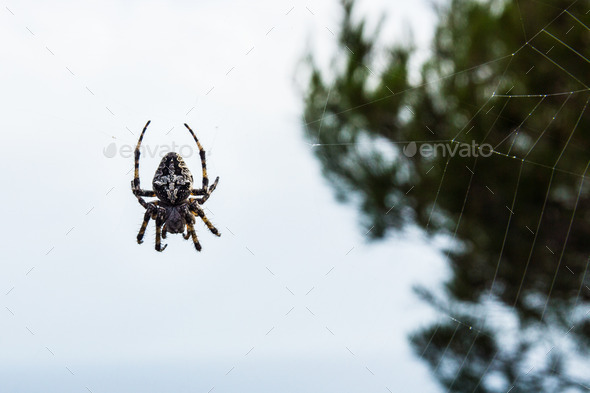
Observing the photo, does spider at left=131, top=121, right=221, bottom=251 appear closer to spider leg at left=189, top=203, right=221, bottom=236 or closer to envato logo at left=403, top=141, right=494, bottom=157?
spider leg at left=189, top=203, right=221, bottom=236

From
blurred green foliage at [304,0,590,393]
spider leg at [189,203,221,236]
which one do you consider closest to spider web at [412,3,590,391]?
blurred green foliage at [304,0,590,393]

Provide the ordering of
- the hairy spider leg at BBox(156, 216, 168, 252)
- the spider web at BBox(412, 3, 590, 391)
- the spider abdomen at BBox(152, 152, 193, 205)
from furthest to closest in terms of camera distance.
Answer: the spider web at BBox(412, 3, 590, 391) → the hairy spider leg at BBox(156, 216, 168, 252) → the spider abdomen at BBox(152, 152, 193, 205)

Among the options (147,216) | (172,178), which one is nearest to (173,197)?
(172,178)

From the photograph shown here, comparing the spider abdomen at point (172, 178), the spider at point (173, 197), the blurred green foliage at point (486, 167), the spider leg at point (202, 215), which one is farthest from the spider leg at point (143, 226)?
the blurred green foliage at point (486, 167)

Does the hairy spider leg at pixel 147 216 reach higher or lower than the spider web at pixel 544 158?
lower

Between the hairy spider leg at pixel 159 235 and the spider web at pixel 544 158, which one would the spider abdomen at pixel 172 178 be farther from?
the spider web at pixel 544 158

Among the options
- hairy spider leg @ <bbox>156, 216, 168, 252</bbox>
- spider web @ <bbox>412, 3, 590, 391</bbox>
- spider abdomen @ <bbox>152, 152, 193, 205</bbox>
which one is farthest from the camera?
spider web @ <bbox>412, 3, 590, 391</bbox>

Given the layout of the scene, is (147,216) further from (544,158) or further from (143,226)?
(544,158)
